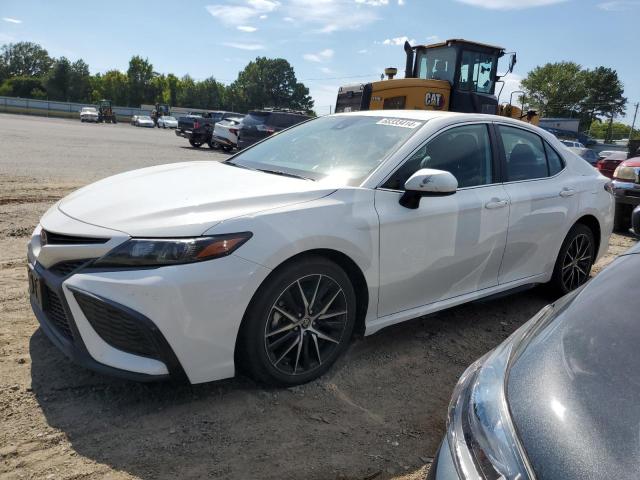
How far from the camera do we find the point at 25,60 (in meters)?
115

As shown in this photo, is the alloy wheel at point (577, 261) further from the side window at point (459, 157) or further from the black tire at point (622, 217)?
the black tire at point (622, 217)

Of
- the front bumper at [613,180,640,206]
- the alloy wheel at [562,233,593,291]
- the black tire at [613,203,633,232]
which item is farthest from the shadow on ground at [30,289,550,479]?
the black tire at [613,203,633,232]

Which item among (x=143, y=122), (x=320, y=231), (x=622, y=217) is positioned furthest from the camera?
(x=143, y=122)

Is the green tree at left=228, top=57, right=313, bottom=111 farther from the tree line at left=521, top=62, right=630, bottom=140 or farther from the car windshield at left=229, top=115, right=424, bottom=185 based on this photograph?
the car windshield at left=229, top=115, right=424, bottom=185

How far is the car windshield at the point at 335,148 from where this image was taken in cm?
340

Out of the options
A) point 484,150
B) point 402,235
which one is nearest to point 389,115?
point 484,150

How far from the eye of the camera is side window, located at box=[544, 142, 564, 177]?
4508 mm

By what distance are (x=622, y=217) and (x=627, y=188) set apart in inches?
26.1

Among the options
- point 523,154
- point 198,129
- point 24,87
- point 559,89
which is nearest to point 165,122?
point 198,129

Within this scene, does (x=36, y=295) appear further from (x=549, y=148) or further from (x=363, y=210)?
(x=549, y=148)

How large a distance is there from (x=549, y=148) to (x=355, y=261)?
2.49 m

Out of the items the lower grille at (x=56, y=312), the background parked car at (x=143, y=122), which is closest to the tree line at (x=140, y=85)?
the background parked car at (x=143, y=122)

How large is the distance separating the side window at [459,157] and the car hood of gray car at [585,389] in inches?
68.2

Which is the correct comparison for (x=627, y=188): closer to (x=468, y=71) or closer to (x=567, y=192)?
(x=567, y=192)
